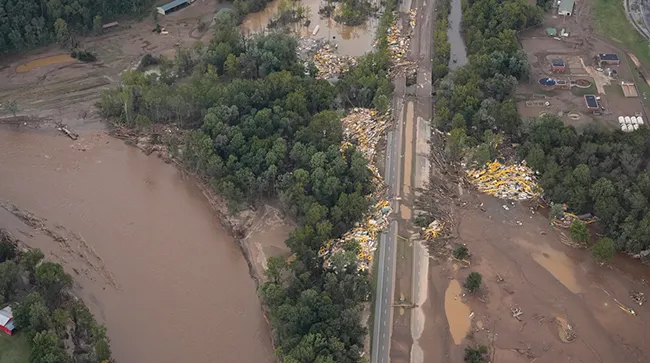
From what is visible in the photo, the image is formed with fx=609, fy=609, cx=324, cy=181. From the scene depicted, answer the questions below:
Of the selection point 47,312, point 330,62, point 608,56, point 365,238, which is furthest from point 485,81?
point 47,312

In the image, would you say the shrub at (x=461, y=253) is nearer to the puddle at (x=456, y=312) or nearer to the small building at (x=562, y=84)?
the puddle at (x=456, y=312)

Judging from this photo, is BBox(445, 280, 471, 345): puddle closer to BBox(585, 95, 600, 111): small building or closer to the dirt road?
the dirt road

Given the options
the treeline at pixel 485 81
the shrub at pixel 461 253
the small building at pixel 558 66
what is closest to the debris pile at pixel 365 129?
the treeline at pixel 485 81

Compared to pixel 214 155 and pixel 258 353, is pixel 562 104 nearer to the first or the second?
pixel 214 155

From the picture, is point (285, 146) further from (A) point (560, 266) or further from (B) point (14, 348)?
(B) point (14, 348)

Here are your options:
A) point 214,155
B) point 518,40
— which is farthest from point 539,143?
point 214,155

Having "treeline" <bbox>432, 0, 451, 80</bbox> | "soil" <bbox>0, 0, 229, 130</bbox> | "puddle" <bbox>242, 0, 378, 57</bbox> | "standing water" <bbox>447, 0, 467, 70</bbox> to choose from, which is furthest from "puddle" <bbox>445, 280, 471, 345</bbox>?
"soil" <bbox>0, 0, 229, 130</bbox>
